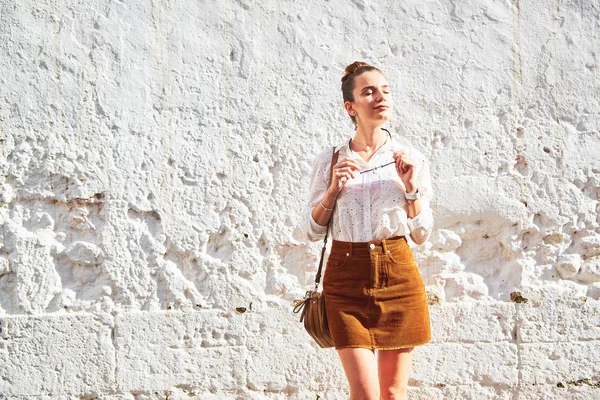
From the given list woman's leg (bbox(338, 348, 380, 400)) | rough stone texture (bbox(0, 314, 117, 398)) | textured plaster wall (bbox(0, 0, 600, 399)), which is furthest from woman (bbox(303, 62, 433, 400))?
rough stone texture (bbox(0, 314, 117, 398))

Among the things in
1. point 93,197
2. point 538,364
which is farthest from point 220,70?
point 538,364

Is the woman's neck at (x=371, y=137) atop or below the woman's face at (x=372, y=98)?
below

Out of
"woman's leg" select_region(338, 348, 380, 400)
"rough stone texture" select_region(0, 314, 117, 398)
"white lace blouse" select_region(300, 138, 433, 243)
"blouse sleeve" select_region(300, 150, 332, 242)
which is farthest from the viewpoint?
"rough stone texture" select_region(0, 314, 117, 398)

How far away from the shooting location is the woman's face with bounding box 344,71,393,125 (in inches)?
122

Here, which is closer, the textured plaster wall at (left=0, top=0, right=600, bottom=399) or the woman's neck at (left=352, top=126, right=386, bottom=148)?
the woman's neck at (left=352, top=126, right=386, bottom=148)

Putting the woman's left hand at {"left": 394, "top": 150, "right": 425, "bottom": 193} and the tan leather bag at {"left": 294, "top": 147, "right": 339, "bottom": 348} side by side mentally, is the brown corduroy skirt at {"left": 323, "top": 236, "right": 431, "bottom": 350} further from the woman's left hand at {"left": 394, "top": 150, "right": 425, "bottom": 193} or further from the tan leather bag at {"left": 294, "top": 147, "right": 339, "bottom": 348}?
the woman's left hand at {"left": 394, "top": 150, "right": 425, "bottom": 193}

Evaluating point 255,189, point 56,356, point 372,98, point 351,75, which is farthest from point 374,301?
point 56,356

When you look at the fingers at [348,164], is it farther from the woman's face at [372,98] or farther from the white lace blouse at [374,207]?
the woman's face at [372,98]

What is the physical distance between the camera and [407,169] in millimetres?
3020

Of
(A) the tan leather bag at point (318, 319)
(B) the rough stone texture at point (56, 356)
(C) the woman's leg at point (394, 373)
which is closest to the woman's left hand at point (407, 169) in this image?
(A) the tan leather bag at point (318, 319)

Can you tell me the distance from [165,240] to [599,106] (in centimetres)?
259

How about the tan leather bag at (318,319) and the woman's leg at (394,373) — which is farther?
the tan leather bag at (318,319)

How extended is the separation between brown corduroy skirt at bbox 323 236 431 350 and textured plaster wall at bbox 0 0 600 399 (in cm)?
104

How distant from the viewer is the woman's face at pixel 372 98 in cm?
310
